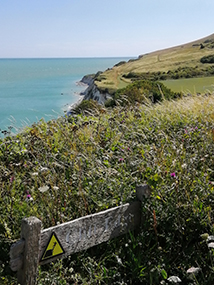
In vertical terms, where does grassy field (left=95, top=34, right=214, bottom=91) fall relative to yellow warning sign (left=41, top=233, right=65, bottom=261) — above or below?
above

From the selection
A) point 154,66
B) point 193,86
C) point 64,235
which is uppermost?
point 154,66

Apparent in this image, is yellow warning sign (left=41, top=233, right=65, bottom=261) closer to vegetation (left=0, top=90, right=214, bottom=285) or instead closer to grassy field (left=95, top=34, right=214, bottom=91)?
vegetation (left=0, top=90, right=214, bottom=285)

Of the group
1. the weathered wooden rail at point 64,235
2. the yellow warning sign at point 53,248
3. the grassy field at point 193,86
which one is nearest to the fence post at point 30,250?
the weathered wooden rail at point 64,235

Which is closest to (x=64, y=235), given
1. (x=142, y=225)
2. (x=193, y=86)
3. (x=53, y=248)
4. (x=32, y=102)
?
(x=53, y=248)

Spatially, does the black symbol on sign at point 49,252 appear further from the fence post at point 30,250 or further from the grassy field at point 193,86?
the grassy field at point 193,86

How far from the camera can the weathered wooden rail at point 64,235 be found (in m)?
2.26

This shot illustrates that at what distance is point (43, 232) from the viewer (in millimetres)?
2377

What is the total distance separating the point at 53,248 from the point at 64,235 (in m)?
0.13

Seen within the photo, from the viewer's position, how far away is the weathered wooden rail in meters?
2.26

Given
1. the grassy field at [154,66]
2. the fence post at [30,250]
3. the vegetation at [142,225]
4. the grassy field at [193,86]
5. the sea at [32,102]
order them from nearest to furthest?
the fence post at [30,250]
the vegetation at [142,225]
the sea at [32,102]
the grassy field at [193,86]
the grassy field at [154,66]

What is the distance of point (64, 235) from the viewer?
8.25ft

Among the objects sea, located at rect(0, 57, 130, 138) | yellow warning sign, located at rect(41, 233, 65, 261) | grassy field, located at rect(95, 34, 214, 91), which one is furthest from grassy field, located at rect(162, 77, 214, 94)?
yellow warning sign, located at rect(41, 233, 65, 261)

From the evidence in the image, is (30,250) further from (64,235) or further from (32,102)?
(32,102)

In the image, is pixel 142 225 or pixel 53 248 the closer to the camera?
pixel 53 248
